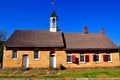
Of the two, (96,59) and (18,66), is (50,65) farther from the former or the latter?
(96,59)

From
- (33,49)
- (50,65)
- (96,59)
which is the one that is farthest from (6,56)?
(96,59)

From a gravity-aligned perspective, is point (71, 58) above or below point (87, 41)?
below

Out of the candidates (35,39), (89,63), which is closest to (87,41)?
(89,63)

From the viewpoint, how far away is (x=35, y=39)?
33625 millimetres

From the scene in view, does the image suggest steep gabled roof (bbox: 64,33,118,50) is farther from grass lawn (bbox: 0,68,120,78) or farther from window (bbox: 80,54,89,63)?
grass lawn (bbox: 0,68,120,78)

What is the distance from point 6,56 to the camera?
3114cm

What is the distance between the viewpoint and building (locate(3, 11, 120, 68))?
103 ft

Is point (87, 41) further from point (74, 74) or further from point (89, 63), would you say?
point (74, 74)

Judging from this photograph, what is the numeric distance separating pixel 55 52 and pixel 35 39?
444 cm

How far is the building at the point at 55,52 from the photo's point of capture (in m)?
31.5

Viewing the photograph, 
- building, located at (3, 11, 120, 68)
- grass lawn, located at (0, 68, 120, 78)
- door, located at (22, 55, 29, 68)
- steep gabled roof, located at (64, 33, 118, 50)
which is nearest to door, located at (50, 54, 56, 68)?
building, located at (3, 11, 120, 68)

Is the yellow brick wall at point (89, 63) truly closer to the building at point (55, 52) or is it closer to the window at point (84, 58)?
the building at point (55, 52)

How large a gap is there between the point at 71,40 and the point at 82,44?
229cm

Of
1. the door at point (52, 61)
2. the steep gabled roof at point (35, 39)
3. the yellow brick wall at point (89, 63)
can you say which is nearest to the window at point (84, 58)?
the yellow brick wall at point (89, 63)
